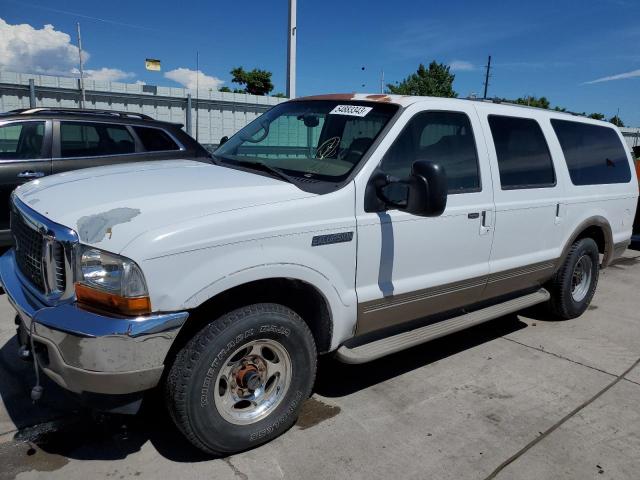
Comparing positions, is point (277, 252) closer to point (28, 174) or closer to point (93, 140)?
point (28, 174)

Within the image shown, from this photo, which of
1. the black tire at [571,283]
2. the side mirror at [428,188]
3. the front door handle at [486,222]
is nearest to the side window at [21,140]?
the side mirror at [428,188]

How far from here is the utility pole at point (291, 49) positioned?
10.7 metres

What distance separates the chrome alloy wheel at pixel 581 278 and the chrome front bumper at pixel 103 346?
4248mm

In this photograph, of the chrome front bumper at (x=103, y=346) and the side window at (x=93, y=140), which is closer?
the chrome front bumper at (x=103, y=346)

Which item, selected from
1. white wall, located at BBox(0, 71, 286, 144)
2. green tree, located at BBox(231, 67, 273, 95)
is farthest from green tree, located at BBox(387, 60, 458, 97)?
white wall, located at BBox(0, 71, 286, 144)

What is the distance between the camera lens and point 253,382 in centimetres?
288

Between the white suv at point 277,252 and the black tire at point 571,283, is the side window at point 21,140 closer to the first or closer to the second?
the white suv at point 277,252

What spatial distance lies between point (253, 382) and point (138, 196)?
3.79 ft

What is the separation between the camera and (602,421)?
11.3 ft

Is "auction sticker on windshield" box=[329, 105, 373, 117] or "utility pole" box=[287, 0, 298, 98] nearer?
"auction sticker on windshield" box=[329, 105, 373, 117]

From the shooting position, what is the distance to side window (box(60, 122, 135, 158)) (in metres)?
5.97

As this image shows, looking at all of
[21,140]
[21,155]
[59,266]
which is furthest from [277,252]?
[21,140]

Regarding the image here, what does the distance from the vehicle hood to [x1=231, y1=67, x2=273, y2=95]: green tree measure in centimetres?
5247

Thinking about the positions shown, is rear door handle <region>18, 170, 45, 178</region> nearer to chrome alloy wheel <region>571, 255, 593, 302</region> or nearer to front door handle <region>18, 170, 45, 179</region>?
front door handle <region>18, 170, 45, 179</region>
